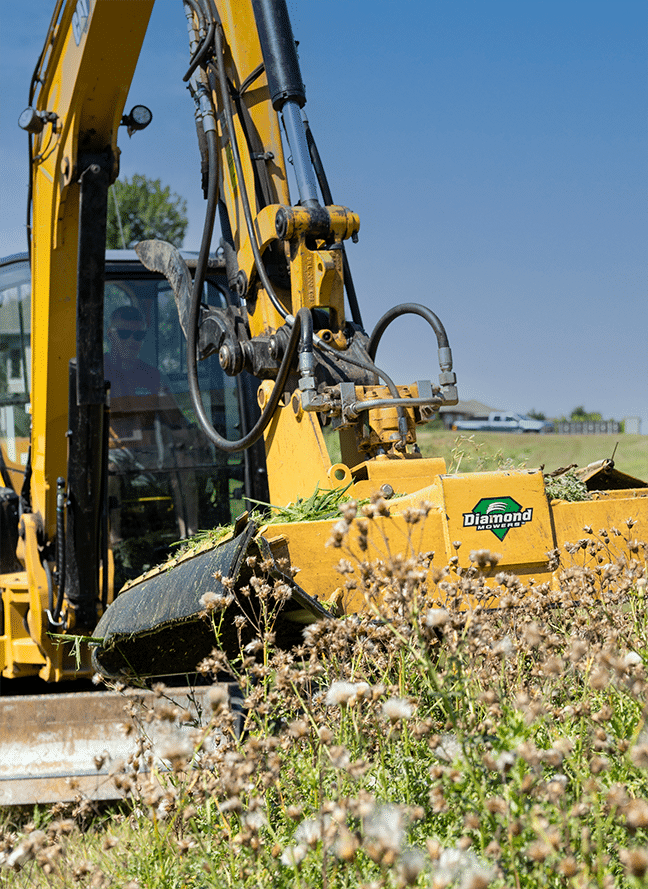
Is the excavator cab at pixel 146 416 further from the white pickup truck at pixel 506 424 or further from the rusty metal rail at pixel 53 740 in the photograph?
the white pickup truck at pixel 506 424

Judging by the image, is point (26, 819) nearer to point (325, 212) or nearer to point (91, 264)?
point (91, 264)

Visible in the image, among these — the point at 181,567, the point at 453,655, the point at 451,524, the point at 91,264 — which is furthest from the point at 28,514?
the point at 453,655

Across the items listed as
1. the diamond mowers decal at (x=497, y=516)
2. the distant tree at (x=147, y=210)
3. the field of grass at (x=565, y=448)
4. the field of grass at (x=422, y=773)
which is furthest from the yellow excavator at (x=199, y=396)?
the distant tree at (x=147, y=210)

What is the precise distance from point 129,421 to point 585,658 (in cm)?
398

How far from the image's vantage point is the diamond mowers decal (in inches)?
115

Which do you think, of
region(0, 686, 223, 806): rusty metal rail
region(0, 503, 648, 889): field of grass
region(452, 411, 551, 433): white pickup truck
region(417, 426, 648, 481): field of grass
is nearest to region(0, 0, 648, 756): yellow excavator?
region(0, 686, 223, 806): rusty metal rail

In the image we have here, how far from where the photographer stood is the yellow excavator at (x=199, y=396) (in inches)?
117

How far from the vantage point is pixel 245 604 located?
10.3 ft

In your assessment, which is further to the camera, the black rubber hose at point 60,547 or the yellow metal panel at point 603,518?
the black rubber hose at point 60,547

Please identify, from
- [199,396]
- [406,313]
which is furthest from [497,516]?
[199,396]

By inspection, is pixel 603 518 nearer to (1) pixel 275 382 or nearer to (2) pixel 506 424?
(1) pixel 275 382

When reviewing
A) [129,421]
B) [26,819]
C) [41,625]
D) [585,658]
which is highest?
[129,421]

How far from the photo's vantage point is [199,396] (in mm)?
3992

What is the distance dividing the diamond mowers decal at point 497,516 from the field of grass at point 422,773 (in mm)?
451
